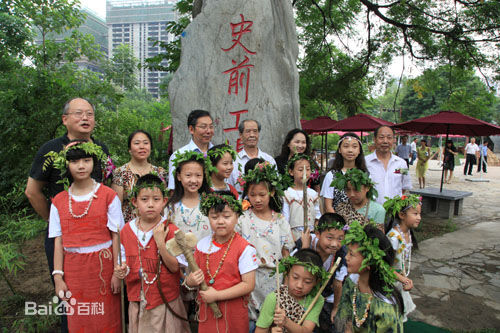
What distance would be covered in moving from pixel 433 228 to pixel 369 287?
504 centimetres

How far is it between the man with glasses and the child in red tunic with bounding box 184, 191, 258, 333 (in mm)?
1020

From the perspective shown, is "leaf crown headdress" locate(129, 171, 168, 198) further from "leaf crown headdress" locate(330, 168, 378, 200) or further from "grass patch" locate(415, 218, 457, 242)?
"grass patch" locate(415, 218, 457, 242)

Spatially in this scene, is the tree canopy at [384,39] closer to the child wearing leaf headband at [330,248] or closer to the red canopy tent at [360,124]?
the red canopy tent at [360,124]

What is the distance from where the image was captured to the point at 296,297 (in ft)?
6.30

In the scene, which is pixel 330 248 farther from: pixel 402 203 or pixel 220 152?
pixel 220 152

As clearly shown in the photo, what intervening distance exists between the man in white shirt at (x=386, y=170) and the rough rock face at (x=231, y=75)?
52.2 inches

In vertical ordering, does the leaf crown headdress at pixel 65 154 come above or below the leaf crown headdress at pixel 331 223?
above

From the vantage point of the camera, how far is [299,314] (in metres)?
1.88

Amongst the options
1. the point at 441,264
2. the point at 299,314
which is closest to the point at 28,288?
the point at 299,314

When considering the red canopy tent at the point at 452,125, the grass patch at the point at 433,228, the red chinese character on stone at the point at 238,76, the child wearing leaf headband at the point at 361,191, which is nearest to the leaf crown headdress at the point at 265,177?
the child wearing leaf headband at the point at 361,191

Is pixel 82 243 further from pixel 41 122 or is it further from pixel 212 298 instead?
pixel 41 122

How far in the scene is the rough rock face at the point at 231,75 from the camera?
4160 millimetres

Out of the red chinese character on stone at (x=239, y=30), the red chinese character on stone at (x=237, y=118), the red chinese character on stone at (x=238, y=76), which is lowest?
the red chinese character on stone at (x=237, y=118)

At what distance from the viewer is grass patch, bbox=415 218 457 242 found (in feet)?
18.7
